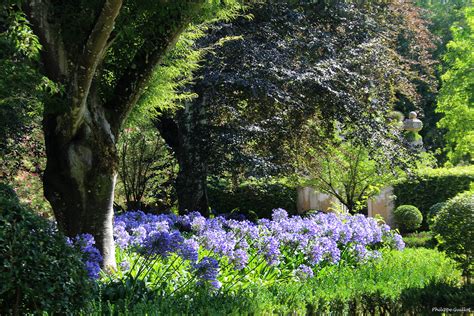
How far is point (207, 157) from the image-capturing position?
1009cm

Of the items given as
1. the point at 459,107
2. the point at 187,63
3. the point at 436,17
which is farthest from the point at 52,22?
the point at 436,17

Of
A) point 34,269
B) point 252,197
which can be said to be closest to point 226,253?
point 34,269

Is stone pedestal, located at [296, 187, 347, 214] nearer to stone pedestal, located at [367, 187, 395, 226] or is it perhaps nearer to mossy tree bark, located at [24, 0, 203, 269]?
stone pedestal, located at [367, 187, 395, 226]

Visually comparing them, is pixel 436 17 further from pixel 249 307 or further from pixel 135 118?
pixel 249 307

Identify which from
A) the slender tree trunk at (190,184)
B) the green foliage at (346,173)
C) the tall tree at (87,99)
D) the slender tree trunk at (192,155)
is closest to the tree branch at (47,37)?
the tall tree at (87,99)

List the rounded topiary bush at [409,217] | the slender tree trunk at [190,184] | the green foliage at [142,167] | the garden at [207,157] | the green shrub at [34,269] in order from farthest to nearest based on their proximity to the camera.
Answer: the rounded topiary bush at [409,217] → the green foliage at [142,167] → the slender tree trunk at [190,184] → the garden at [207,157] → the green shrub at [34,269]

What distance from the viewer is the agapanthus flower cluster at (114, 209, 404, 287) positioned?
5652mm

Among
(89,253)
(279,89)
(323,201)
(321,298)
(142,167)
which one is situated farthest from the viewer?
(323,201)

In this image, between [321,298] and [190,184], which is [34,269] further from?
[190,184]

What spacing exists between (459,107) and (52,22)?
1628 cm

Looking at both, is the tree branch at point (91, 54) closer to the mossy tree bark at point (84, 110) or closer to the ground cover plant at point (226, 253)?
the mossy tree bark at point (84, 110)

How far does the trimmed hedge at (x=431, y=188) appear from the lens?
658 inches

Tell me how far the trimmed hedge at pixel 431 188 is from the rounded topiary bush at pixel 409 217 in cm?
128

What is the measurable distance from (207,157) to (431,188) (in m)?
8.94
